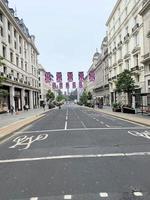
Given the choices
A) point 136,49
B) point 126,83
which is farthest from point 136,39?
point 126,83

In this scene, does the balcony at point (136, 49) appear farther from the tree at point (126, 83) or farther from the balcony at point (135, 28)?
the tree at point (126, 83)

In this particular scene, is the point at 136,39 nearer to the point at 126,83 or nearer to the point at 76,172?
the point at 126,83

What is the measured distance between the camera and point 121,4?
67.0m

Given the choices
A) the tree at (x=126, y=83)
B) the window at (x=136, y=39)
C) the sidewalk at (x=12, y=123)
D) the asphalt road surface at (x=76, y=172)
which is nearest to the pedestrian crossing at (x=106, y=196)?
the asphalt road surface at (x=76, y=172)

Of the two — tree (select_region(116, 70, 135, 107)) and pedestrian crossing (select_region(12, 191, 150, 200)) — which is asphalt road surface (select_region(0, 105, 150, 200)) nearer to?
pedestrian crossing (select_region(12, 191, 150, 200))

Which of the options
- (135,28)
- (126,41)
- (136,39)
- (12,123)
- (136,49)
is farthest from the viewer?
(126,41)

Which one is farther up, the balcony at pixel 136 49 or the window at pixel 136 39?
the window at pixel 136 39

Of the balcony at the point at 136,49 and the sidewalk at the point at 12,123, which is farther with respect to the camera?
the balcony at the point at 136,49

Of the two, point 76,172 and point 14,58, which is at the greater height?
point 14,58

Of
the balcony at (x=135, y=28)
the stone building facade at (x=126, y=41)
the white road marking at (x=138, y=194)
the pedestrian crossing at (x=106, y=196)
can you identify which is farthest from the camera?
the balcony at (x=135, y=28)

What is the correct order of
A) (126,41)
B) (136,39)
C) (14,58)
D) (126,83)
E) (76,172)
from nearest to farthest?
(76,172)
(126,83)
(136,39)
(14,58)
(126,41)

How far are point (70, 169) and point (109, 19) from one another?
78.1 meters

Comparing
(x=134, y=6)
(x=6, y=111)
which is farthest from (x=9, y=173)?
(x=134, y=6)

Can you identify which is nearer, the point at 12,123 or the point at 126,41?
the point at 12,123
